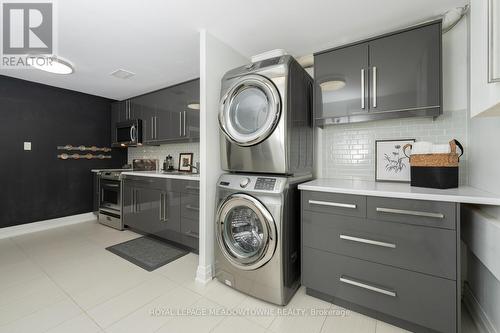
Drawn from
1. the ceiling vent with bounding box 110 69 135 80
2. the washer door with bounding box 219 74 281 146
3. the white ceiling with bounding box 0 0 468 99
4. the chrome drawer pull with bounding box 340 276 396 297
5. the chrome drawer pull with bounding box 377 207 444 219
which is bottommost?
the chrome drawer pull with bounding box 340 276 396 297

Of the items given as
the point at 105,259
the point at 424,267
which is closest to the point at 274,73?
the point at 424,267

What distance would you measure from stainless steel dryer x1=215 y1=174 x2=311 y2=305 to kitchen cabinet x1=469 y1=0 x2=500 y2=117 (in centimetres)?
113

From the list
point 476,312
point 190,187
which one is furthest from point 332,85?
point 476,312

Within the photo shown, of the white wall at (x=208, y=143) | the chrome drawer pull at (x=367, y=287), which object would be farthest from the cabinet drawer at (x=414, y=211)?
the white wall at (x=208, y=143)

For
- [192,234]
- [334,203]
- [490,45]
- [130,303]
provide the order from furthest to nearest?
[192,234]
[130,303]
[334,203]
[490,45]

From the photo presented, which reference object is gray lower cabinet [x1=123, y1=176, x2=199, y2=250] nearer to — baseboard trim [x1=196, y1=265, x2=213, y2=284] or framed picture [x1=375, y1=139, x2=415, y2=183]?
baseboard trim [x1=196, y1=265, x2=213, y2=284]

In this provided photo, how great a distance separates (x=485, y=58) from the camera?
0.95 metres

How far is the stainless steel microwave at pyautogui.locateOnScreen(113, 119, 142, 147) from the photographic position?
146 inches

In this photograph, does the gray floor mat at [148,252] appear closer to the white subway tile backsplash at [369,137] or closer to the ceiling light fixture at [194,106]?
the ceiling light fixture at [194,106]

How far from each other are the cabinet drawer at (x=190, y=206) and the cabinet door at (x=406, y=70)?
77.8 inches

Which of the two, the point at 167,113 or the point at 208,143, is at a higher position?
the point at 167,113

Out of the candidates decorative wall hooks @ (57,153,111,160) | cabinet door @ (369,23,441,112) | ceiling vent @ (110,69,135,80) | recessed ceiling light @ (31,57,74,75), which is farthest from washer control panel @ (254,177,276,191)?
decorative wall hooks @ (57,153,111,160)

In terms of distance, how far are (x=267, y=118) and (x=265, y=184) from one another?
526 millimetres

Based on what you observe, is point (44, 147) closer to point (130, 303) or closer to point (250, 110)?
point (130, 303)
